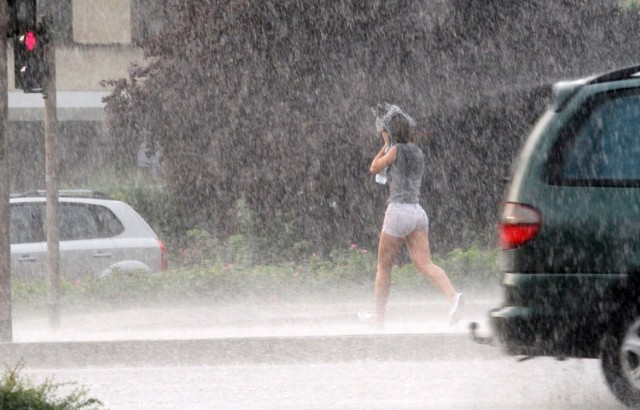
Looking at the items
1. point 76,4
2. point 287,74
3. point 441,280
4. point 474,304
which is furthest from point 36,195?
point 76,4

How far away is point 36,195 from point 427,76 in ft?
17.9

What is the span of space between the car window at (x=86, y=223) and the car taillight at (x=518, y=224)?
8.39m

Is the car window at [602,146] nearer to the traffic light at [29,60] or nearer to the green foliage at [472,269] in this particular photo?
the traffic light at [29,60]

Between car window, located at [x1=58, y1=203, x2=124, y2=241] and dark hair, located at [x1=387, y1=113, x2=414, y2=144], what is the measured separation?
4.80m

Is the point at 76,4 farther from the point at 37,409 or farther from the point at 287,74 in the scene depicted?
the point at 37,409

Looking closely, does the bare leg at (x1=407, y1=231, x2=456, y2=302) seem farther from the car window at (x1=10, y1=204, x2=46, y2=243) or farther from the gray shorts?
the car window at (x1=10, y1=204, x2=46, y2=243)

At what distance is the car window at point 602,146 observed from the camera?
7.11 meters

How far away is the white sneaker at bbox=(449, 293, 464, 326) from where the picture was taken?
11.1 metres

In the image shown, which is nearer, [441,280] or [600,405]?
[600,405]

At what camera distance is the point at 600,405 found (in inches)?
313

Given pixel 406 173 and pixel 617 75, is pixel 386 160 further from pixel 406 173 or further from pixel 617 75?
pixel 617 75

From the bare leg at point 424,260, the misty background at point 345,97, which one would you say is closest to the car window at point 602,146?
the bare leg at point 424,260

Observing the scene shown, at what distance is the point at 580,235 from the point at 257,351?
367 centimetres

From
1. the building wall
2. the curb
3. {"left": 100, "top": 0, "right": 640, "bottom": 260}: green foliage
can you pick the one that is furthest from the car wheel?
the building wall
